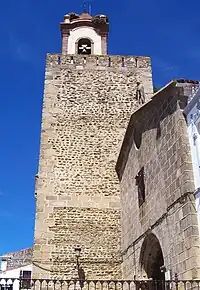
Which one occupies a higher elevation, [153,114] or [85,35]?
[85,35]

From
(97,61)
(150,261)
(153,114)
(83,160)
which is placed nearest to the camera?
(153,114)

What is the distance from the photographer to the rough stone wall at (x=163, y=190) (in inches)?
271

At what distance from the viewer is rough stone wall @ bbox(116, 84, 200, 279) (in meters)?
6.87

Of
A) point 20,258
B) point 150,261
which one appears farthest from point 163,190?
point 20,258

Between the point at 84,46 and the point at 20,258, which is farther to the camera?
the point at 20,258

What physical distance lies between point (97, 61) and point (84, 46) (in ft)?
7.01

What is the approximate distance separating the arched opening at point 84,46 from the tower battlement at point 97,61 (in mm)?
1694

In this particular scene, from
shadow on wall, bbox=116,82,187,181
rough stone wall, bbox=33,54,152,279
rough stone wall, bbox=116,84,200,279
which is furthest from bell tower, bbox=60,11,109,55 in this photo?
rough stone wall, bbox=116,84,200,279

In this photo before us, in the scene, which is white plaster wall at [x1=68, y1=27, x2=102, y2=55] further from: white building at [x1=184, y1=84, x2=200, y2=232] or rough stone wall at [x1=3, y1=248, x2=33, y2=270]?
rough stone wall at [x1=3, y1=248, x2=33, y2=270]

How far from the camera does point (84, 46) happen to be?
17078mm

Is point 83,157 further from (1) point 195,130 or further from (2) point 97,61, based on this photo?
(1) point 195,130

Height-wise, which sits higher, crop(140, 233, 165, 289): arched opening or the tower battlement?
the tower battlement

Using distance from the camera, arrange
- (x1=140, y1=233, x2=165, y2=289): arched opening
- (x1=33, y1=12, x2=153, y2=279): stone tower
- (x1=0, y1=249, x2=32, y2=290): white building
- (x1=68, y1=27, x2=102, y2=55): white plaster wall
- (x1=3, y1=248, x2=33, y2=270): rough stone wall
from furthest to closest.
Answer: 1. (x1=3, y1=248, x2=33, y2=270): rough stone wall
2. (x1=0, y1=249, x2=32, y2=290): white building
3. (x1=68, y1=27, x2=102, y2=55): white plaster wall
4. (x1=33, y1=12, x2=153, y2=279): stone tower
5. (x1=140, y1=233, x2=165, y2=289): arched opening

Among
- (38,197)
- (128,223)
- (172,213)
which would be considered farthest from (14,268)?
(172,213)
